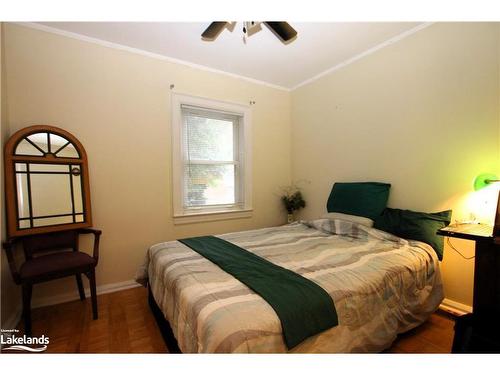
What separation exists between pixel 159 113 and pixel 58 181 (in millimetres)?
1240

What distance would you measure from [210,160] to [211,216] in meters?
0.78

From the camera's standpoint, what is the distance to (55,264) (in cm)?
191

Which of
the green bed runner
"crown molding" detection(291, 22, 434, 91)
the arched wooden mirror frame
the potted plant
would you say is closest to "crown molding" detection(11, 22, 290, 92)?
"crown molding" detection(291, 22, 434, 91)

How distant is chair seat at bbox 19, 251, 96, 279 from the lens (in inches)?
71.0

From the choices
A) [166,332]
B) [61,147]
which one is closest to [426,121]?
[166,332]

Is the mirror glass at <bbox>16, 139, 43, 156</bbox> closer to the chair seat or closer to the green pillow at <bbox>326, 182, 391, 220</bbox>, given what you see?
the chair seat

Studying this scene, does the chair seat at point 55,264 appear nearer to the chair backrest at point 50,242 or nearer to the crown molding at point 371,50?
the chair backrest at point 50,242

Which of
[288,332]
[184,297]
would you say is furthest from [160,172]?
[288,332]

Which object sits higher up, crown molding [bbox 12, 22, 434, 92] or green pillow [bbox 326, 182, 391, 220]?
crown molding [bbox 12, 22, 434, 92]

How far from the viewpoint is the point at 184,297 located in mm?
1289

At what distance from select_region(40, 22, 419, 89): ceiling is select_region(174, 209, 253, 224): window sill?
193 cm

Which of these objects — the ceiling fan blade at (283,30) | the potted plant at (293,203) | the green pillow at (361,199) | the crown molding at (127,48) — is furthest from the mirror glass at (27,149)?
the green pillow at (361,199)

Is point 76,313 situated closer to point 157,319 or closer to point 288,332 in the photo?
point 157,319

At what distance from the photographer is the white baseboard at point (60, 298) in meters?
1.94
